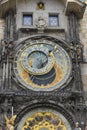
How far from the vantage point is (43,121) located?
464 inches

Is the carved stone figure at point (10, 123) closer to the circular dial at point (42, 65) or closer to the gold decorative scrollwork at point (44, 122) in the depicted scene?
the gold decorative scrollwork at point (44, 122)

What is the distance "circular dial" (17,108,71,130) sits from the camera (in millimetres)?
11672

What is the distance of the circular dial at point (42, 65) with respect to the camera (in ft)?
40.6

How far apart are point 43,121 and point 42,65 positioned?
1.89 metres

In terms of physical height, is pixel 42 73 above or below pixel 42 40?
below

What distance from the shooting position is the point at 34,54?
12.9 metres

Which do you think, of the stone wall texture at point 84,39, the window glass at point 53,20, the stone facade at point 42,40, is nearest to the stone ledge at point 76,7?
the stone facade at point 42,40

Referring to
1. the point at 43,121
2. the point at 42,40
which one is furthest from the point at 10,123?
the point at 42,40

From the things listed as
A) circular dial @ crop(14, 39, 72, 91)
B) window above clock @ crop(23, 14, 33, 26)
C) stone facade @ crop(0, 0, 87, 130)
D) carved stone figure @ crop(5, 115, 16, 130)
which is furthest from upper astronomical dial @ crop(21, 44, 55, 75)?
carved stone figure @ crop(5, 115, 16, 130)

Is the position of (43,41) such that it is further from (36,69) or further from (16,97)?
(16,97)

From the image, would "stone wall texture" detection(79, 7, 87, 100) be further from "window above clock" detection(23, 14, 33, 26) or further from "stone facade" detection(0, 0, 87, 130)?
"window above clock" detection(23, 14, 33, 26)

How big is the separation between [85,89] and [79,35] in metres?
2.06

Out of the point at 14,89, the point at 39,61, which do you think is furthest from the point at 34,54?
the point at 14,89

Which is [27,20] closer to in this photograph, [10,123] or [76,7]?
[76,7]
